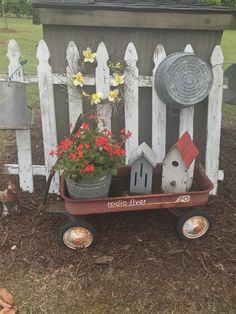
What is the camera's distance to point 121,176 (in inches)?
122

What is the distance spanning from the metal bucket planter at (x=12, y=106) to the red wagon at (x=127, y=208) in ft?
1.86

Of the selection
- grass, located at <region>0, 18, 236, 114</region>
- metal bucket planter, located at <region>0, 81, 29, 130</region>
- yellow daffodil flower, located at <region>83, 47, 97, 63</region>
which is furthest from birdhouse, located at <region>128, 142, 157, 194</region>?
grass, located at <region>0, 18, 236, 114</region>

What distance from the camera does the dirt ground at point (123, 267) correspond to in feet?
7.72

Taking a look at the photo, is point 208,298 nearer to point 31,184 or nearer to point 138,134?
point 138,134

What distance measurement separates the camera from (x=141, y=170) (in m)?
2.81

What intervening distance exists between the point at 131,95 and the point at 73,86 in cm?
45

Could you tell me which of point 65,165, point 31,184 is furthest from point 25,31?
point 65,165

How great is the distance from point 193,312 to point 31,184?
5.82 feet

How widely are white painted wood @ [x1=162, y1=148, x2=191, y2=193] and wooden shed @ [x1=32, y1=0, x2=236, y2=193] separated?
527 mm

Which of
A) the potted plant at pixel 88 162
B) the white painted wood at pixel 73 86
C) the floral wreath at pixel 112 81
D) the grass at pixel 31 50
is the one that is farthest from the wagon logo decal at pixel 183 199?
the grass at pixel 31 50

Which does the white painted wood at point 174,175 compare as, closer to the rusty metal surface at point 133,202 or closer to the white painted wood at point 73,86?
the rusty metal surface at point 133,202

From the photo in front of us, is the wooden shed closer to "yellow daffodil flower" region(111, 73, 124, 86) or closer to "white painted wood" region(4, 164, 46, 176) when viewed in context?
"yellow daffodil flower" region(111, 73, 124, 86)

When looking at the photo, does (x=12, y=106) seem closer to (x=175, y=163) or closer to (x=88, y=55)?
(x=88, y=55)

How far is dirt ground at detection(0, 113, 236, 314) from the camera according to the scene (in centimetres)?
235
